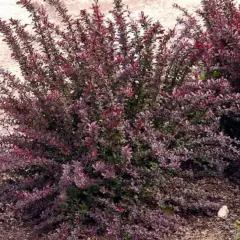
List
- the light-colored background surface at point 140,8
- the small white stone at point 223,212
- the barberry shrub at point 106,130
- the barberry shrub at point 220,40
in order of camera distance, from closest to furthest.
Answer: the barberry shrub at point 106,130
the small white stone at point 223,212
the barberry shrub at point 220,40
the light-colored background surface at point 140,8

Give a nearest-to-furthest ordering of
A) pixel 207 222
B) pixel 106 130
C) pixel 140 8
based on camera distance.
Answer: pixel 106 130, pixel 207 222, pixel 140 8

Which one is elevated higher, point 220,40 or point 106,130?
point 220,40

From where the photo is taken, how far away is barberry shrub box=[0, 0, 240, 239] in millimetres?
3254

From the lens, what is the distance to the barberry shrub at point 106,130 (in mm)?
3254

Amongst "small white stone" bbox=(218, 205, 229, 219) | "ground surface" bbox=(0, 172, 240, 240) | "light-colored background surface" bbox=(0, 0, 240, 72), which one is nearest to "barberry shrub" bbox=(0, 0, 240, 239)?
"ground surface" bbox=(0, 172, 240, 240)

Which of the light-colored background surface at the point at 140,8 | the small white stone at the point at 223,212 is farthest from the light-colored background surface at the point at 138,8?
the small white stone at the point at 223,212

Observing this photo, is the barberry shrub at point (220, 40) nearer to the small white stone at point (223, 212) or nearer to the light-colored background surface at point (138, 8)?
the small white stone at point (223, 212)

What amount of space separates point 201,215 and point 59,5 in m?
1.65

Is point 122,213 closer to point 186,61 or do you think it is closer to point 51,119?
point 51,119

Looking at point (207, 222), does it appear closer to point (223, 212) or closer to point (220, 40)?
point (223, 212)

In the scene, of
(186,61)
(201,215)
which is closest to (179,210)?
(201,215)

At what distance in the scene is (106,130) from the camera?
3.24 meters

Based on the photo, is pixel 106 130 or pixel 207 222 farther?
pixel 207 222

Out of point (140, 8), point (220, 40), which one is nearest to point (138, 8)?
point (140, 8)
